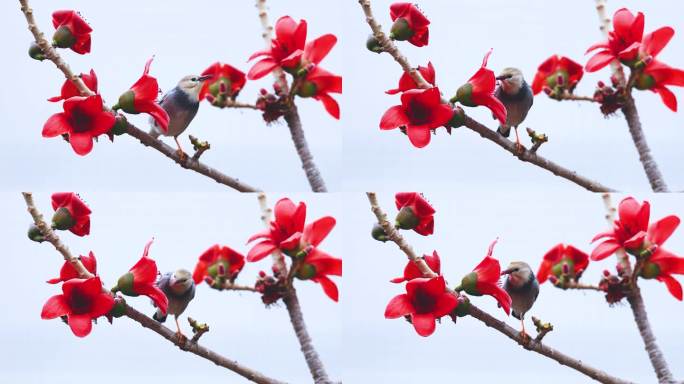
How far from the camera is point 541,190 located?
2027mm

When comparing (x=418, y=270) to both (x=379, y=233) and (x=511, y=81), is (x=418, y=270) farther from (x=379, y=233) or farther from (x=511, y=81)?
(x=511, y=81)

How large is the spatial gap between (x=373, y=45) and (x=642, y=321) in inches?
26.8

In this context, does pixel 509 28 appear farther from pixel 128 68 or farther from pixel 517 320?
pixel 128 68

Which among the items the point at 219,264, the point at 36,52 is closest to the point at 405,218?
the point at 219,264

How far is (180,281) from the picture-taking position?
2.00 m

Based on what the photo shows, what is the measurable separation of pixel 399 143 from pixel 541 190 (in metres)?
0.27

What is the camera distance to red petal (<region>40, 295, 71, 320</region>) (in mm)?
1880

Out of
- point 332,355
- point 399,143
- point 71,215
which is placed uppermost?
point 399,143

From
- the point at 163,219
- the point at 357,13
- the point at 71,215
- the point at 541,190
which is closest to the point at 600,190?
the point at 541,190

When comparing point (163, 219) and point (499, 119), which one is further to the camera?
point (163, 219)

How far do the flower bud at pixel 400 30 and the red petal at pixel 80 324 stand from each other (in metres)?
0.70

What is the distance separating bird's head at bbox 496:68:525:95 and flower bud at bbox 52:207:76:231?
760 millimetres

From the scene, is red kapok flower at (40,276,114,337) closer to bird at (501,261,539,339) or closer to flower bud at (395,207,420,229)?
flower bud at (395,207,420,229)

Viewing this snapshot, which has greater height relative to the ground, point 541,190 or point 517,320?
point 541,190
